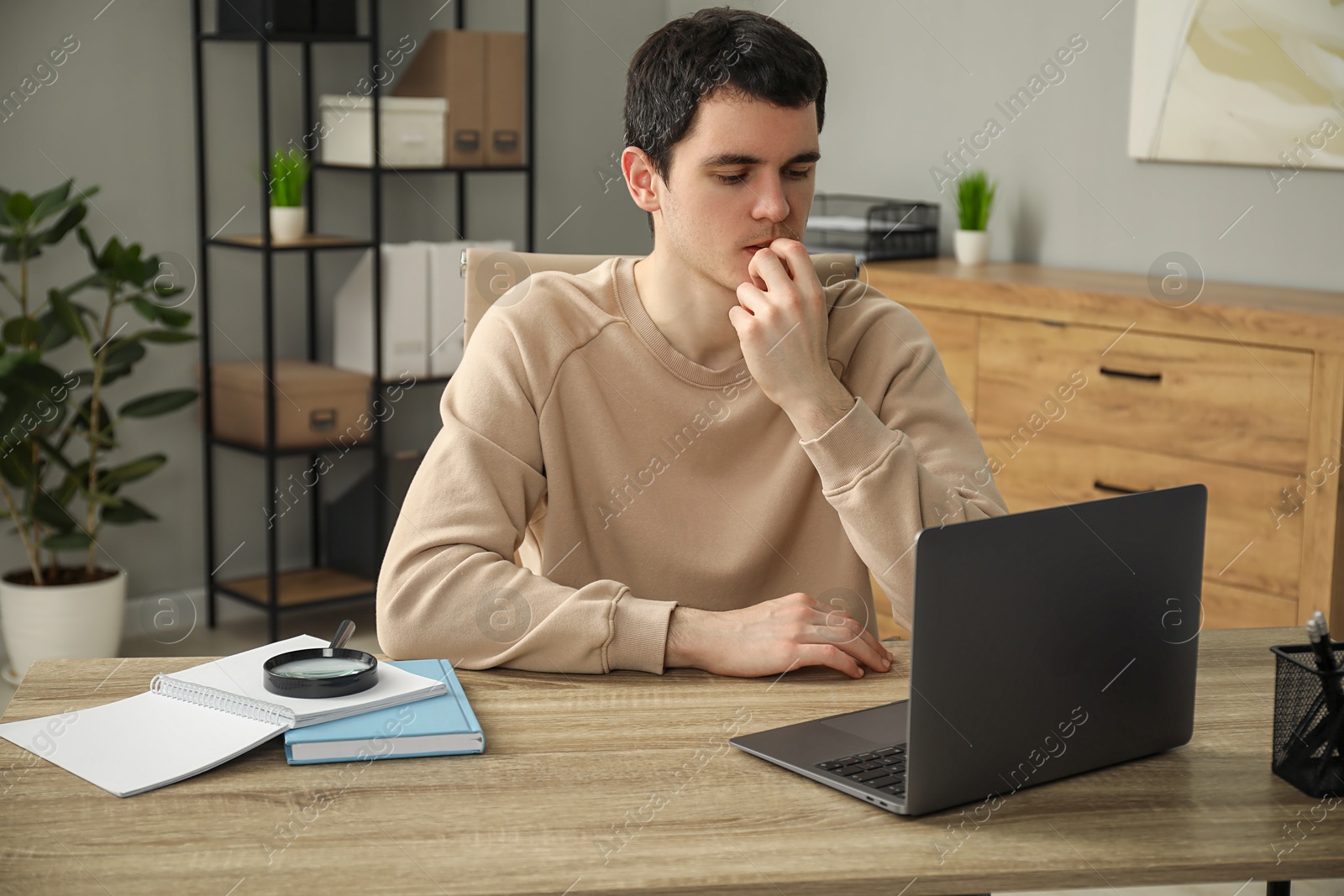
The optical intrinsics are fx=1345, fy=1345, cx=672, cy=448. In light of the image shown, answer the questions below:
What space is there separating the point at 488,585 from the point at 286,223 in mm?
2470

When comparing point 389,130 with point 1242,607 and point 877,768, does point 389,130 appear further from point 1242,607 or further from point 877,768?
point 877,768

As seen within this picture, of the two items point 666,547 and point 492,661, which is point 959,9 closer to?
point 666,547

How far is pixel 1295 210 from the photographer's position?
9.82 ft

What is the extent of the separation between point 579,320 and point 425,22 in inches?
105

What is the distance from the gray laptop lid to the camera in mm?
984

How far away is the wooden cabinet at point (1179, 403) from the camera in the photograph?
8.50 ft

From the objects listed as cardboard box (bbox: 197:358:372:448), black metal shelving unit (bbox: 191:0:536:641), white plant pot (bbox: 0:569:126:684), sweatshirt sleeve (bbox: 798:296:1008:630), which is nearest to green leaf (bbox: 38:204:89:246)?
black metal shelving unit (bbox: 191:0:536:641)

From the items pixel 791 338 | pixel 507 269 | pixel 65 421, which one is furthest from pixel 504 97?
pixel 791 338

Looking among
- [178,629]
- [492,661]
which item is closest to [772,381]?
[492,661]

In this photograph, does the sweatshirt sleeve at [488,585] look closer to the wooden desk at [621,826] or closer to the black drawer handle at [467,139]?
the wooden desk at [621,826]

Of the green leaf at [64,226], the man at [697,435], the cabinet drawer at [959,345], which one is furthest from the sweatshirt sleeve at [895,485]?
the green leaf at [64,226]

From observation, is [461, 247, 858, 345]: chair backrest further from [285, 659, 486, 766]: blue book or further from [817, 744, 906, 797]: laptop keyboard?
[817, 744, 906, 797]: laptop keyboard

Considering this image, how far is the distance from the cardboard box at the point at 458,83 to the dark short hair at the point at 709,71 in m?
2.21

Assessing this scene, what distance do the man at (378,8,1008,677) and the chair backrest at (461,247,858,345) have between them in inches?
3.4
